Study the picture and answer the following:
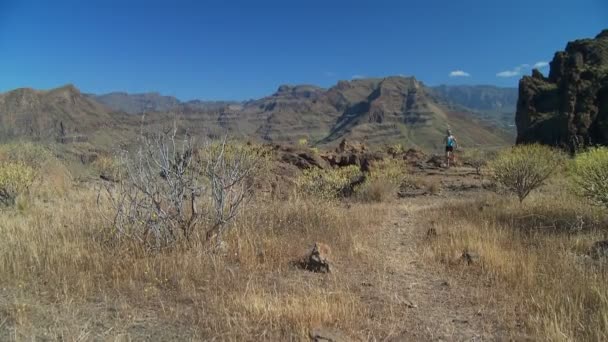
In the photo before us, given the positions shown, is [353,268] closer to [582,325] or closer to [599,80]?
[582,325]

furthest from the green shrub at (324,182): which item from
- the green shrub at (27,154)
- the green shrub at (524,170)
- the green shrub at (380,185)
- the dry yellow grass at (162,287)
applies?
the green shrub at (27,154)

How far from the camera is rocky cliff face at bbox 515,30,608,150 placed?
32.9 metres

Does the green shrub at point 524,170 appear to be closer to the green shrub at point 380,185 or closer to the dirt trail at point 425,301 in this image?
the green shrub at point 380,185

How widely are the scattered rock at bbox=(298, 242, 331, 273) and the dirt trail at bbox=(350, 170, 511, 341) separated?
2.04ft

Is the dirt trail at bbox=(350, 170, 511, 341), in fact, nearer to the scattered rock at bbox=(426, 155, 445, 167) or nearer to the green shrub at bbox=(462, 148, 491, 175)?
the green shrub at bbox=(462, 148, 491, 175)

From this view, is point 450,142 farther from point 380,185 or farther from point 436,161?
point 380,185

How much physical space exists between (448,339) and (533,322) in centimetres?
Result: 74

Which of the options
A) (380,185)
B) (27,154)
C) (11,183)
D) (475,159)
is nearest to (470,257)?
(380,185)

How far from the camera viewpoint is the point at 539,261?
17.7ft

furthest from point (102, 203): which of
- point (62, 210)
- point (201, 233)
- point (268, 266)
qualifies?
point (268, 266)

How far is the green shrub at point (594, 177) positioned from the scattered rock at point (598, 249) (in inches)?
70.4

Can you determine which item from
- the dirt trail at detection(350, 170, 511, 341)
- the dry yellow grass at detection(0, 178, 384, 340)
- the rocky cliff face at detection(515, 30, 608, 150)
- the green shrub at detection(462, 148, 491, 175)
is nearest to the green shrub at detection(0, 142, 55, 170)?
the dry yellow grass at detection(0, 178, 384, 340)

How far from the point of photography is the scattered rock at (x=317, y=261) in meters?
5.39

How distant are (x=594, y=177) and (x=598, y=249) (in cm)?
259
